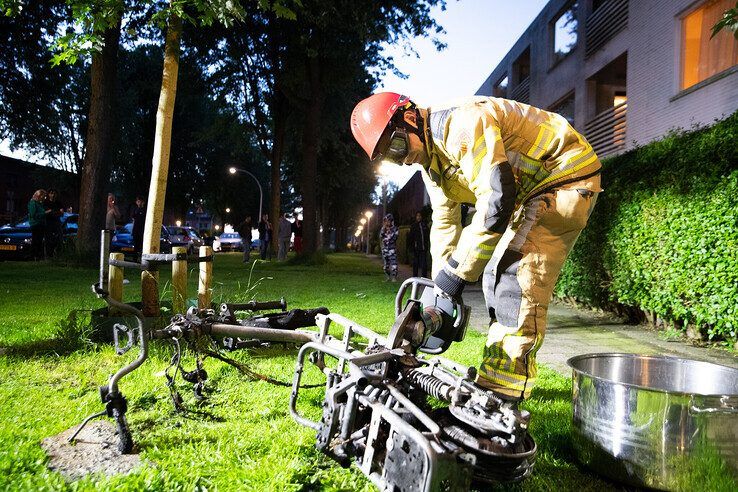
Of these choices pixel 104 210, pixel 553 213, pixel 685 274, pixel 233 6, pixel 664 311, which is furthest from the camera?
pixel 104 210

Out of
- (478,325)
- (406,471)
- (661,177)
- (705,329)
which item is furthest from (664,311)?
(406,471)

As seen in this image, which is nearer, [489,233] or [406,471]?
[406,471]

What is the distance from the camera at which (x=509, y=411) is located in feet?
6.18

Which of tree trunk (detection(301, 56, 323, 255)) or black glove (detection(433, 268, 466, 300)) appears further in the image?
tree trunk (detection(301, 56, 323, 255))

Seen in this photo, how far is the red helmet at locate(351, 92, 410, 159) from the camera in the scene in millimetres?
2705

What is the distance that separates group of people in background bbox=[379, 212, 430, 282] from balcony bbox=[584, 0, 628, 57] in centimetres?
783

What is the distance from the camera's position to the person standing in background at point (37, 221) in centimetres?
1266

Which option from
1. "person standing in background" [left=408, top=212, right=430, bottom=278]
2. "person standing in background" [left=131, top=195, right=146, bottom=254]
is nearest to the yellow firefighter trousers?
"person standing in background" [left=408, top=212, right=430, bottom=278]

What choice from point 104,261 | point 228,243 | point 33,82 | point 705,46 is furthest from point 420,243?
point 228,243

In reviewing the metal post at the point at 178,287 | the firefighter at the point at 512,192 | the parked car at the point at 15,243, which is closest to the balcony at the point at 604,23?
the firefighter at the point at 512,192

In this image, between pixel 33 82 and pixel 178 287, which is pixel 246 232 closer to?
pixel 33 82

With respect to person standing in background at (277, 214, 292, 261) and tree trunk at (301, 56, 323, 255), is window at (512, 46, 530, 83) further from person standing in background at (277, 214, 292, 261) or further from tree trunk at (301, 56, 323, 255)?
person standing in background at (277, 214, 292, 261)

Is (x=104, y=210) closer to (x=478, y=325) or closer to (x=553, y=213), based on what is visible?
(x=478, y=325)

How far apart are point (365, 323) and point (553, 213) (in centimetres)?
394
